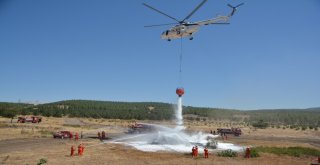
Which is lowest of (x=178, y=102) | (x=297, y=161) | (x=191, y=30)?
(x=297, y=161)

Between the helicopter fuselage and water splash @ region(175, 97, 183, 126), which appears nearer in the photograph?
the helicopter fuselage

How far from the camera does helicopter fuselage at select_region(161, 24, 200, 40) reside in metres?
41.6

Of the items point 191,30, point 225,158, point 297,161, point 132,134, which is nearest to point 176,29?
point 191,30

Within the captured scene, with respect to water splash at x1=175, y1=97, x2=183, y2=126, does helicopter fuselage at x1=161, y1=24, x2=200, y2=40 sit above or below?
above

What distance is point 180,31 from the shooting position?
42.2 meters

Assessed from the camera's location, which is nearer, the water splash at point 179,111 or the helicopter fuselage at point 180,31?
the helicopter fuselage at point 180,31

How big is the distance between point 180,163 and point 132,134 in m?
31.2

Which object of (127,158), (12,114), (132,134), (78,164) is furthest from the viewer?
(12,114)

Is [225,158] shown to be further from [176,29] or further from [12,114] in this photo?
[12,114]

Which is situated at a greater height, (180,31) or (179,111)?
(180,31)

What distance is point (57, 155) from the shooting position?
3128 centimetres

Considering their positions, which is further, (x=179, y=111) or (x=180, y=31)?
(x=179, y=111)

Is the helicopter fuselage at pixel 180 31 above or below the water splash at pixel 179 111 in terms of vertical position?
above

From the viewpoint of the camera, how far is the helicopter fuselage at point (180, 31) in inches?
1639
